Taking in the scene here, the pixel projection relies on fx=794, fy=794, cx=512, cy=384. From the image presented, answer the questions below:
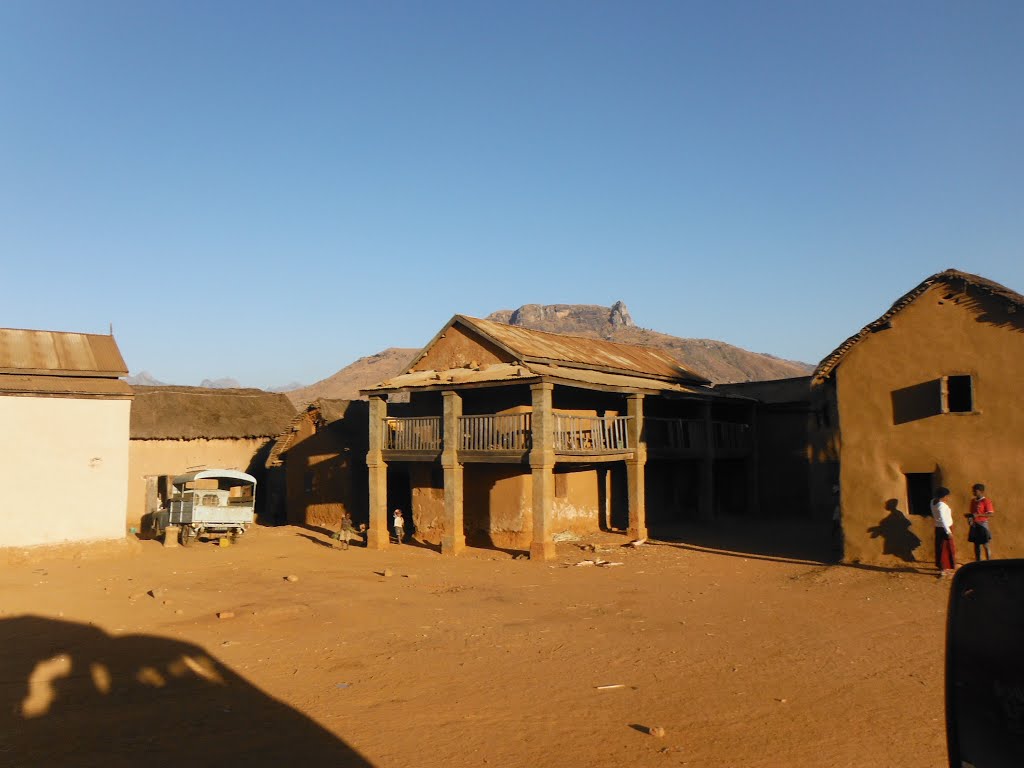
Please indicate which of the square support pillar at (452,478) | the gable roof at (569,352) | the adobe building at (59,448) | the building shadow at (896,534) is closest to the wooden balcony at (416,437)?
the square support pillar at (452,478)

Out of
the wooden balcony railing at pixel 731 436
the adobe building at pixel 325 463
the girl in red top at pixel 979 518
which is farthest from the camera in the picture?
the adobe building at pixel 325 463

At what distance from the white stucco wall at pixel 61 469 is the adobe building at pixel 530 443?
7029 mm

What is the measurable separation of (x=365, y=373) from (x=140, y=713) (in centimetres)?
11875

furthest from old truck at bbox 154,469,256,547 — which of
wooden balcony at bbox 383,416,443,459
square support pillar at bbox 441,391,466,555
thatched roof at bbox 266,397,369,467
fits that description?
square support pillar at bbox 441,391,466,555

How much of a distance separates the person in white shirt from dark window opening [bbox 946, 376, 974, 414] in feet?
7.06

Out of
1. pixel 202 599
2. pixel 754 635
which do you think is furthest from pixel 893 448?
pixel 202 599

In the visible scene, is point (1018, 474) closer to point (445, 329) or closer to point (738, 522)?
point (738, 522)

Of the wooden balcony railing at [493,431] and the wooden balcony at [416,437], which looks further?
the wooden balcony at [416,437]

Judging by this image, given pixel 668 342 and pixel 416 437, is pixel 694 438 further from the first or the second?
pixel 668 342

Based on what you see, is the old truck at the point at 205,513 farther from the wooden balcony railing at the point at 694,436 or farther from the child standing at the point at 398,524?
the wooden balcony railing at the point at 694,436

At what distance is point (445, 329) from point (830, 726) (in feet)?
64.0

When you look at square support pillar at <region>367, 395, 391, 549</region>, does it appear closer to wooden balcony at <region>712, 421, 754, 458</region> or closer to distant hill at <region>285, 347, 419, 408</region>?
wooden balcony at <region>712, 421, 754, 458</region>

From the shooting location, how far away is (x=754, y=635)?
12281mm

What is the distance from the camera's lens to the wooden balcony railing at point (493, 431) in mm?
21953
